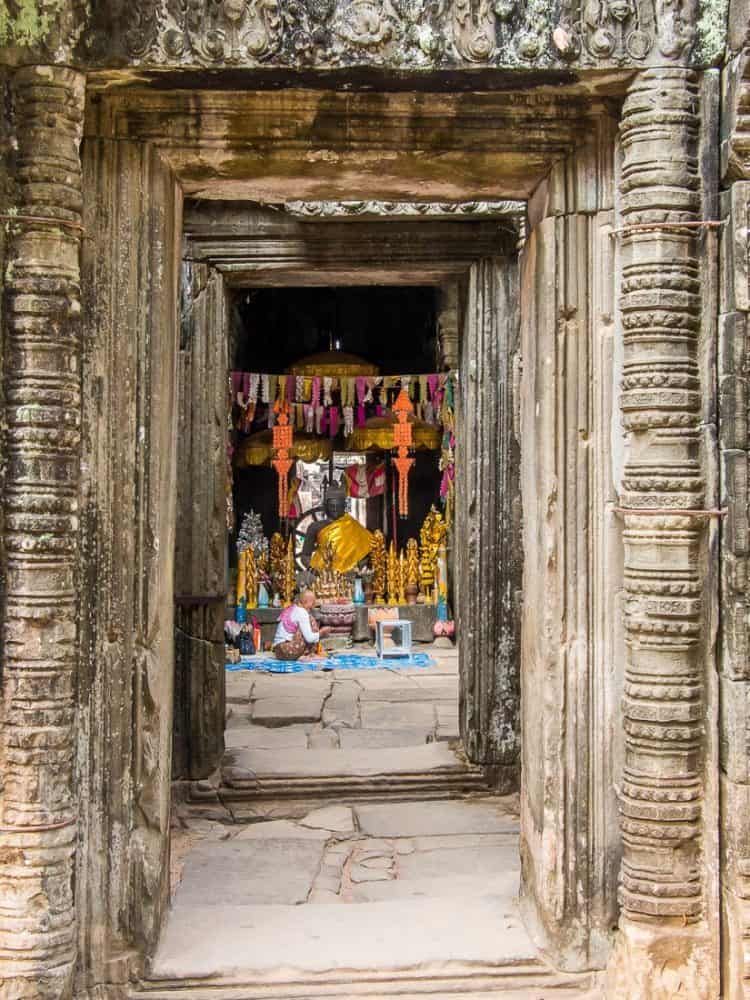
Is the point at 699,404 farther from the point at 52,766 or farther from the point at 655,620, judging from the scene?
the point at 52,766

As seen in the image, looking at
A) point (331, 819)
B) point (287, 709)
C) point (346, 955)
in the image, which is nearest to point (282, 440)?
point (287, 709)

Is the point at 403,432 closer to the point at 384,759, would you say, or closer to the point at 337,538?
the point at 337,538

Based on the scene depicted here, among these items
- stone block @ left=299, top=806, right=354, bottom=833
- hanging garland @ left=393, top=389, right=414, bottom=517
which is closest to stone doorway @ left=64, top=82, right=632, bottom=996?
stone block @ left=299, top=806, right=354, bottom=833

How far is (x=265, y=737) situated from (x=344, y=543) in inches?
242

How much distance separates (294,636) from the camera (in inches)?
442

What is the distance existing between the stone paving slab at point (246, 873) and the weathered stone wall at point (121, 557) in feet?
2.03

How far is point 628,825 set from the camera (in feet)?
10.8

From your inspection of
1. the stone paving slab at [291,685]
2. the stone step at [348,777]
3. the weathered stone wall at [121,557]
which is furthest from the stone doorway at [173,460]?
the stone paving slab at [291,685]

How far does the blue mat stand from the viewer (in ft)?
35.3

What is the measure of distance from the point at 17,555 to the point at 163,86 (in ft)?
5.09

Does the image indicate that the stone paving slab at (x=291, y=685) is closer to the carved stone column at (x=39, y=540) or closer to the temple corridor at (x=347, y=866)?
the temple corridor at (x=347, y=866)

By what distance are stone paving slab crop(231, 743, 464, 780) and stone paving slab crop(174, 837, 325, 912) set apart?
94 centimetres

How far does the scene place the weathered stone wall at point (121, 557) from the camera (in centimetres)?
334

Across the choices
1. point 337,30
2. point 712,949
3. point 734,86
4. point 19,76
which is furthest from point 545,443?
point 19,76
